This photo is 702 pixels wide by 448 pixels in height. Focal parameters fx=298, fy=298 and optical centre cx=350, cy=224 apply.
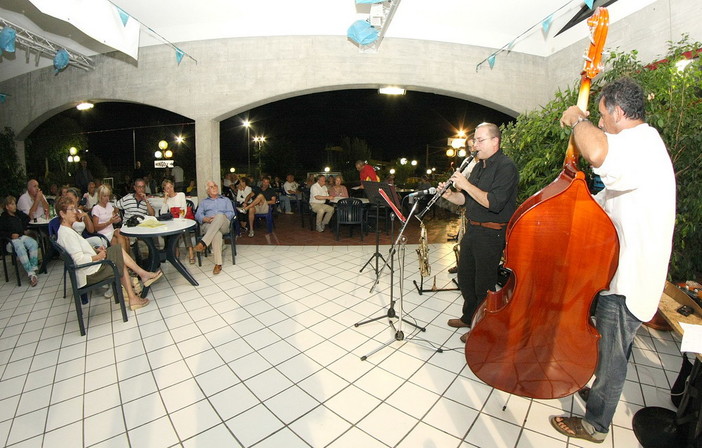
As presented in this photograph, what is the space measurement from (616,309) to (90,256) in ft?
13.5

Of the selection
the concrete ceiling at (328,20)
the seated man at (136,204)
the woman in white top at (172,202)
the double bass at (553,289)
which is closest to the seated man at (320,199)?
the woman in white top at (172,202)

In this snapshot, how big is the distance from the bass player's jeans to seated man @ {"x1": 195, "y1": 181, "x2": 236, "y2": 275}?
4.27m

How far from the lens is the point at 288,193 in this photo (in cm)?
948

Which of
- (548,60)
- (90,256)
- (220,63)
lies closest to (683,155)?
(548,60)

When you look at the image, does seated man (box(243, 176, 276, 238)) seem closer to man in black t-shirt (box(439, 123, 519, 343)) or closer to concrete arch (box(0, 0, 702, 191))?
concrete arch (box(0, 0, 702, 191))

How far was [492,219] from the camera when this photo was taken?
2.31 metres

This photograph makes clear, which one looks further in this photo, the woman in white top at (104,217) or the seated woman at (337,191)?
the seated woman at (337,191)

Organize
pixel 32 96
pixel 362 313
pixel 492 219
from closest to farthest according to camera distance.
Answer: pixel 492 219 → pixel 362 313 → pixel 32 96

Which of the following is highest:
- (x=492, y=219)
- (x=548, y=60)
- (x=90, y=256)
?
(x=548, y=60)

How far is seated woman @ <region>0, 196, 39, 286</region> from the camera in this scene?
13.1 feet

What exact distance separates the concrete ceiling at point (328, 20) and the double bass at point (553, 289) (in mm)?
4310

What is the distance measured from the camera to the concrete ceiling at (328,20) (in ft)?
15.3

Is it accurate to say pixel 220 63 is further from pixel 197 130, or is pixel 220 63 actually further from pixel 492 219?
pixel 492 219

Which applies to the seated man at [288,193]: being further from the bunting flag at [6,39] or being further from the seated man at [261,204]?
the bunting flag at [6,39]
